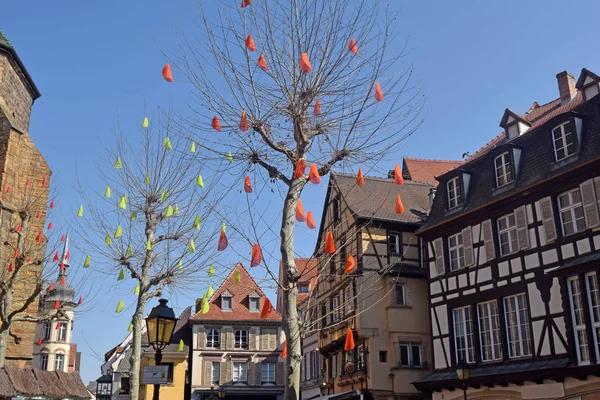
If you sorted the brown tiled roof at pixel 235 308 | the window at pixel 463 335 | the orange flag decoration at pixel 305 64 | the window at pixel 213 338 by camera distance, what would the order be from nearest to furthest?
1. the orange flag decoration at pixel 305 64
2. the window at pixel 463 335
3. the window at pixel 213 338
4. the brown tiled roof at pixel 235 308

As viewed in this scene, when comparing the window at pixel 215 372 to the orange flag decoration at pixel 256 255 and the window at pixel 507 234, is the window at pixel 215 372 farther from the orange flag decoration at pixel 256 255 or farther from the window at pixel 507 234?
the orange flag decoration at pixel 256 255

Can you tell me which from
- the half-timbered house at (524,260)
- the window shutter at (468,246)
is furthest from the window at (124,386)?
the window shutter at (468,246)

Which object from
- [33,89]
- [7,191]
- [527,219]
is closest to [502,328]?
[527,219]

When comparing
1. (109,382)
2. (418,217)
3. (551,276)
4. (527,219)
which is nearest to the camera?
(551,276)

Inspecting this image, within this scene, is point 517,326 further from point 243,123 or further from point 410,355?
point 243,123

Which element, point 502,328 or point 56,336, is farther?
point 56,336

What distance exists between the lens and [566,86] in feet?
78.8

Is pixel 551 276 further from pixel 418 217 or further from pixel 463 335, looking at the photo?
pixel 418 217

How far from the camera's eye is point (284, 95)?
11188mm

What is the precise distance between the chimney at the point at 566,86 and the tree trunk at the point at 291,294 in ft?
54.3

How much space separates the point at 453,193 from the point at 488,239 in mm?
3111

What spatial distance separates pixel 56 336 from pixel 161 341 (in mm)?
49291

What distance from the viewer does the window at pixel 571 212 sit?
742 inches

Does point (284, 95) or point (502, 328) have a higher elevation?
point (284, 95)
